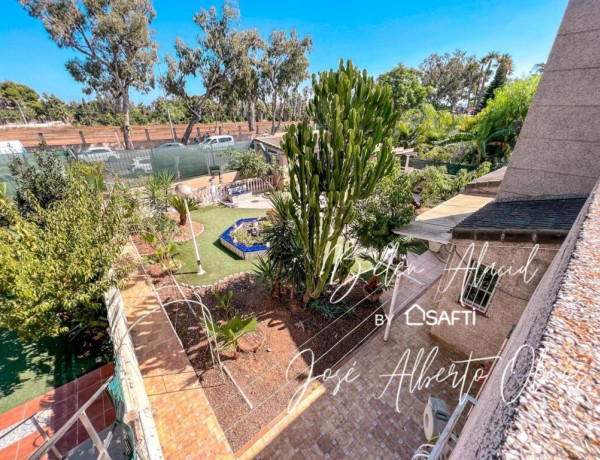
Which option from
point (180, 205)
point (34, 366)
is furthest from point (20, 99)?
point (34, 366)

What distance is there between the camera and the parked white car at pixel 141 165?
19.9 meters

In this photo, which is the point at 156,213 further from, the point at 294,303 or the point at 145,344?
the point at 294,303

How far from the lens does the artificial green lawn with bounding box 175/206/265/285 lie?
10391 mm

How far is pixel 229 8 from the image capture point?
2502 centimetres

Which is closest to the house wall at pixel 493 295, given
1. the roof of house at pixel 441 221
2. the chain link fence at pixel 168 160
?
the roof of house at pixel 441 221

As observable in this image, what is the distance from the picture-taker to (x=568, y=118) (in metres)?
6.62

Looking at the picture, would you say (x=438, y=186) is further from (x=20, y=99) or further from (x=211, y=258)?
(x=20, y=99)

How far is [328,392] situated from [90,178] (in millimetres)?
14207

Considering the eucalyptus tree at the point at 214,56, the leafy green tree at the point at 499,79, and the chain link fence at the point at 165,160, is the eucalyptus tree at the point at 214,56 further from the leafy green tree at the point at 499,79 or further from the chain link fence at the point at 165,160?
the leafy green tree at the point at 499,79

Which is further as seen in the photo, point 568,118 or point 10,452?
point 568,118

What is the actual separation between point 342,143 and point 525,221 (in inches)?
180

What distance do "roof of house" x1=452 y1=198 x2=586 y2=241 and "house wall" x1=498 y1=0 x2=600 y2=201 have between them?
67cm

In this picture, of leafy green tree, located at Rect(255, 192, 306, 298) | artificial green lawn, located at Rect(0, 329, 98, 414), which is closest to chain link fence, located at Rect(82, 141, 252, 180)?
artificial green lawn, located at Rect(0, 329, 98, 414)

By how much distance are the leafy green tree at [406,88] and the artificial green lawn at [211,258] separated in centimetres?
4358
